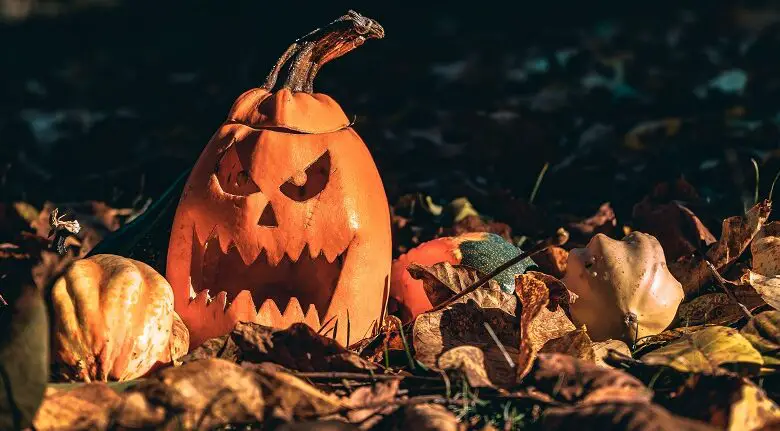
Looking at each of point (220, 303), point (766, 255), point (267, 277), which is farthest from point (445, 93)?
point (220, 303)

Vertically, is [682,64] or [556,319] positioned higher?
[556,319]

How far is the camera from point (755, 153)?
4.67 metres

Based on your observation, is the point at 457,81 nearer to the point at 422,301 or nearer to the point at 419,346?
the point at 422,301

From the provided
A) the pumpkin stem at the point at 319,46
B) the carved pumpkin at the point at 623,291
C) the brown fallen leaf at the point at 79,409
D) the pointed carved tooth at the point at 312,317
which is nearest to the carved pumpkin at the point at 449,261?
the carved pumpkin at the point at 623,291

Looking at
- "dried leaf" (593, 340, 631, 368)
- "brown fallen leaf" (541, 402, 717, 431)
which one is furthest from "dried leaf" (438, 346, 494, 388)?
"dried leaf" (593, 340, 631, 368)

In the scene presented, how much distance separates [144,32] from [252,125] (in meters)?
6.26

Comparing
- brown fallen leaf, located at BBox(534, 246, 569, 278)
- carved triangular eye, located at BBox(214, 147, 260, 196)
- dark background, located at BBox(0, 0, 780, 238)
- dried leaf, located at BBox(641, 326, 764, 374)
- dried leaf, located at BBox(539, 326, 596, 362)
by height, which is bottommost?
dark background, located at BBox(0, 0, 780, 238)

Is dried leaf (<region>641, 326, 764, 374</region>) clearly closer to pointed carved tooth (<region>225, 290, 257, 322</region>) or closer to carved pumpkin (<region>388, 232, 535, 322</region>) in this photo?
carved pumpkin (<region>388, 232, 535, 322</region>)

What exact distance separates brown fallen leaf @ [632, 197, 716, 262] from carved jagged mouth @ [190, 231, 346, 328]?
4.49 ft

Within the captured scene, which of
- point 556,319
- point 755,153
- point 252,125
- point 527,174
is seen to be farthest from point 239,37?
point 556,319

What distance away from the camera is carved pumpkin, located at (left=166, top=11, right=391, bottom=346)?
2607 mm

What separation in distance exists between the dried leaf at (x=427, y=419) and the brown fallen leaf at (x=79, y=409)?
58 cm

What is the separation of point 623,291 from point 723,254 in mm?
526

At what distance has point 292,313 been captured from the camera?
258 centimetres
